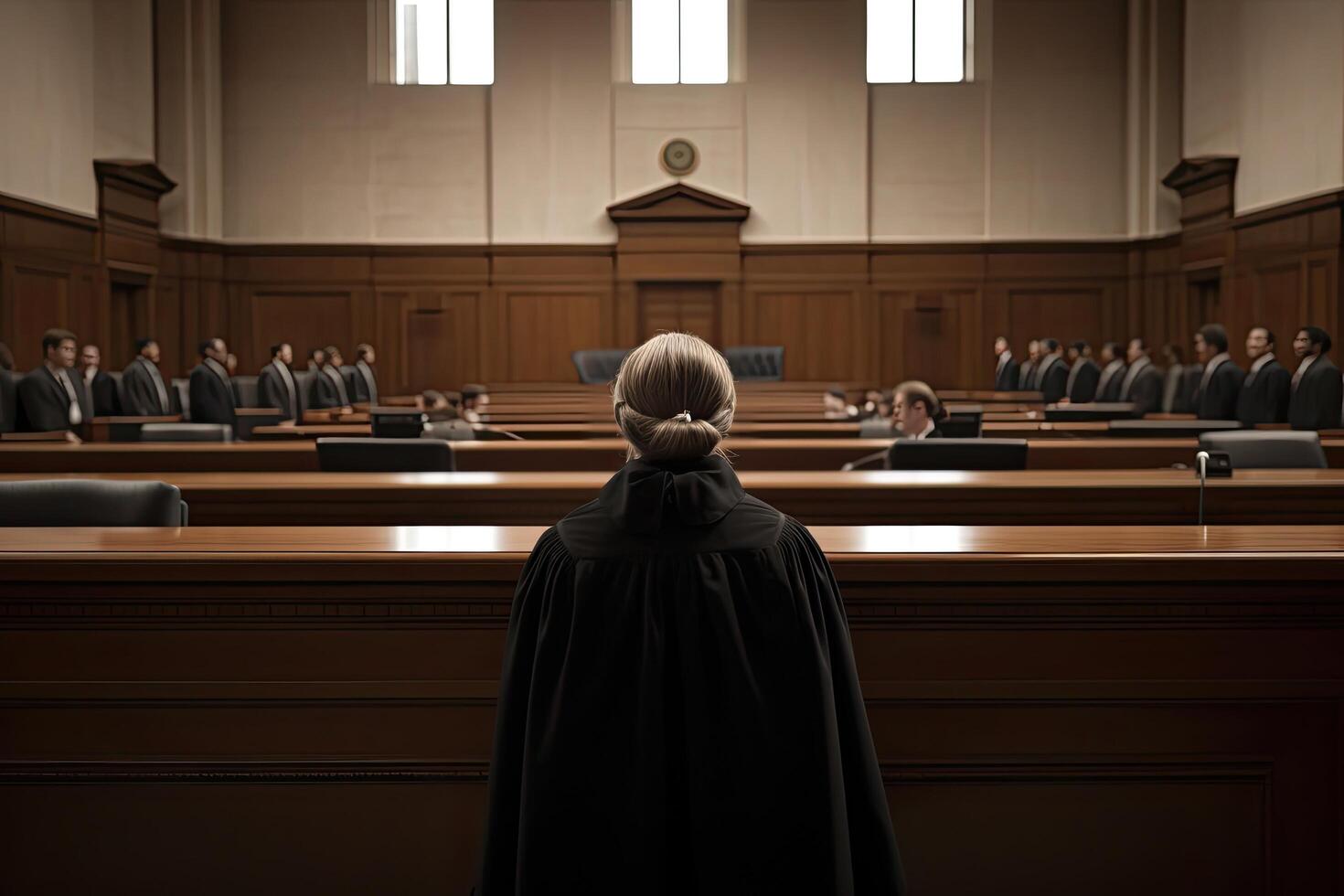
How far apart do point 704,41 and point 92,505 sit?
55.5 ft

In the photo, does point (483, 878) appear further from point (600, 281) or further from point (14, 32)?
point (600, 281)

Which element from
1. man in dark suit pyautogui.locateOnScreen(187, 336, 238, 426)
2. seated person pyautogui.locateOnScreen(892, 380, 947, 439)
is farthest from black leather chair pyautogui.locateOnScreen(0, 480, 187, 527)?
man in dark suit pyautogui.locateOnScreen(187, 336, 238, 426)

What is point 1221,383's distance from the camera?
10898 millimetres

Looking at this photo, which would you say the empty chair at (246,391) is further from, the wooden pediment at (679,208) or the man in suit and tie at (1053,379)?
the man in suit and tie at (1053,379)

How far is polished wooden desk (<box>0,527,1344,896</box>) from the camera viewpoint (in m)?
2.19

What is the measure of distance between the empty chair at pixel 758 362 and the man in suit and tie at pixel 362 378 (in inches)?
198

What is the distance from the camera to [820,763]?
5.27ft

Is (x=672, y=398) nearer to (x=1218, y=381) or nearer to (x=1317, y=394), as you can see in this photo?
(x=1317, y=394)

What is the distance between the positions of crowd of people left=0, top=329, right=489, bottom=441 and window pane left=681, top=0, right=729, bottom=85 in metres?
6.07

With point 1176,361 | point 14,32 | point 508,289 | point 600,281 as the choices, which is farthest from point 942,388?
point 14,32

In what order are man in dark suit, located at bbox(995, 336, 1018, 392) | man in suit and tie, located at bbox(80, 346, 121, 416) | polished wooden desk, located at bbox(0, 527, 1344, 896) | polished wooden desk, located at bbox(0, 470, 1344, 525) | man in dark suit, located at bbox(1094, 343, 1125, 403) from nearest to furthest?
1. polished wooden desk, located at bbox(0, 527, 1344, 896)
2. polished wooden desk, located at bbox(0, 470, 1344, 525)
3. man in suit and tie, located at bbox(80, 346, 121, 416)
4. man in dark suit, located at bbox(1094, 343, 1125, 403)
5. man in dark suit, located at bbox(995, 336, 1018, 392)

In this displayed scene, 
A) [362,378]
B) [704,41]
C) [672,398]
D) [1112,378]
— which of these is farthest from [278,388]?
[672,398]

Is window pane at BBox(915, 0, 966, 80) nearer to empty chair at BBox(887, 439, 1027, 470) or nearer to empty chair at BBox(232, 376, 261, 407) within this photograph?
empty chair at BBox(232, 376, 261, 407)

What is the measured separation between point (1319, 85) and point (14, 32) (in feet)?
46.4
